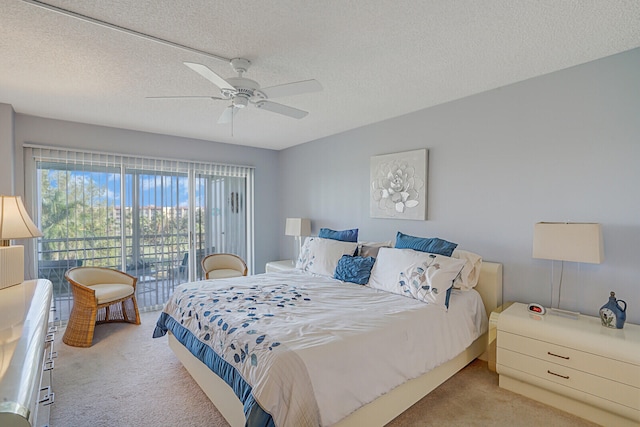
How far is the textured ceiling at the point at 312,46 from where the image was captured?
172 cm

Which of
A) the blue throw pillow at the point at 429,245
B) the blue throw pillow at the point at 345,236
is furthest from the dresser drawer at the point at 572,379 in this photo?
the blue throw pillow at the point at 345,236

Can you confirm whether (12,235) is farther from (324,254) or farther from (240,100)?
(324,254)

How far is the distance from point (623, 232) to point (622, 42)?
132 cm

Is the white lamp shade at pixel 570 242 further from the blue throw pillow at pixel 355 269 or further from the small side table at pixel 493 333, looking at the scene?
the blue throw pillow at pixel 355 269

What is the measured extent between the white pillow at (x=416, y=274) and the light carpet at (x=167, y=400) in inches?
27.8

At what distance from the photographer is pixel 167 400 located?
229 centimetres

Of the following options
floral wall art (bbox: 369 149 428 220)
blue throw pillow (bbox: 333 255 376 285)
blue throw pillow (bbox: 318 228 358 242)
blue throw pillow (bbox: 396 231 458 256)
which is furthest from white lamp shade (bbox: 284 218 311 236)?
blue throw pillow (bbox: 396 231 458 256)

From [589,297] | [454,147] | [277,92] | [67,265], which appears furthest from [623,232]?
[67,265]

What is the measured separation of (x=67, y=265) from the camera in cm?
380

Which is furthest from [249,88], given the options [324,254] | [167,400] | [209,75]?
[167,400]

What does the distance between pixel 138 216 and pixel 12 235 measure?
219cm

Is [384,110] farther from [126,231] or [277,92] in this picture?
[126,231]

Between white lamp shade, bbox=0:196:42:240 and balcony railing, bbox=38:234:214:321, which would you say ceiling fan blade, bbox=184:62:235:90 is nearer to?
white lamp shade, bbox=0:196:42:240

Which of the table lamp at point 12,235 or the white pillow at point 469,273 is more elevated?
the table lamp at point 12,235
